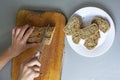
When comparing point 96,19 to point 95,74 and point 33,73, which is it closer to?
point 95,74

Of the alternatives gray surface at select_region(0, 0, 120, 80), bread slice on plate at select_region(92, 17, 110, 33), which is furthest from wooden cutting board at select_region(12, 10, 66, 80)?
bread slice on plate at select_region(92, 17, 110, 33)

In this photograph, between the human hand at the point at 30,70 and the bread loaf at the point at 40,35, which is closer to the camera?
the human hand at the point at 30,70

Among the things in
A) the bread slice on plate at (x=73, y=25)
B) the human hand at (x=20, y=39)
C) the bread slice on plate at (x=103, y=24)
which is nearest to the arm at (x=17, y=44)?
the human hand at (x=20, y=39)

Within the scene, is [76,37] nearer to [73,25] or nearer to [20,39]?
[73,25]

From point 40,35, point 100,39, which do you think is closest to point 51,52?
point 40,35

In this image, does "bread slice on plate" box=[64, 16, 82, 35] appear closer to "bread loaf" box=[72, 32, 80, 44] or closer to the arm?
"bread loaf" box=[72, 32, 80, 44]

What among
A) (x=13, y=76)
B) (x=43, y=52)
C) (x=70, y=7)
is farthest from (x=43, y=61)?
(x=70, y=7)

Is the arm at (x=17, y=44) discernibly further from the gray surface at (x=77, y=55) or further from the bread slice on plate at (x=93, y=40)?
the bread slice on plate at (x=93, y=40)

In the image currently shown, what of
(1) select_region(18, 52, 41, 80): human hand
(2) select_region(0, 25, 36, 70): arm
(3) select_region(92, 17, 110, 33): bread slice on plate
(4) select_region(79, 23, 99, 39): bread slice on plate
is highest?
(3) select_region(92, 17, 110, 33): bread slice on plate
